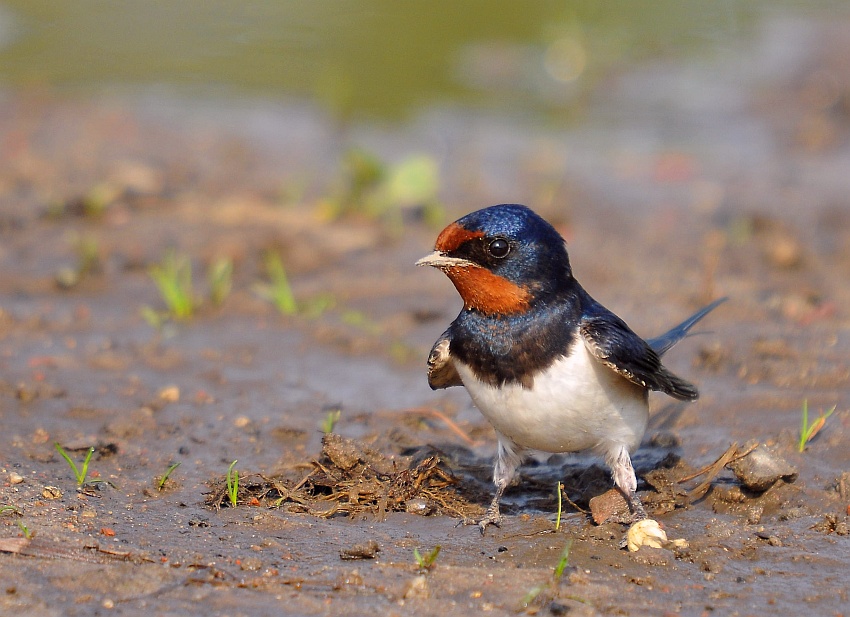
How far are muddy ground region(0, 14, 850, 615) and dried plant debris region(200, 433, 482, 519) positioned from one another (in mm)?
15

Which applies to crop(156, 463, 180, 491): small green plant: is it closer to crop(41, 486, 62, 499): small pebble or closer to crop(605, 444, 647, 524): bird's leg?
crop(41, 486, 62, 499): small pebble

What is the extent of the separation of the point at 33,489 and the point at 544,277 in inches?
73.8

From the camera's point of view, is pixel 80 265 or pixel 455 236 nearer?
pixel 455 236

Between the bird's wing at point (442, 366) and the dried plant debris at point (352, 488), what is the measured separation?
11.8 inches

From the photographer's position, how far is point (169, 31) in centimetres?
1285

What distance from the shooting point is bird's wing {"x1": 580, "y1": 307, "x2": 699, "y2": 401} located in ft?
12.1

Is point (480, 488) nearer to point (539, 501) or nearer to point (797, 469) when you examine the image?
point (539, 501)

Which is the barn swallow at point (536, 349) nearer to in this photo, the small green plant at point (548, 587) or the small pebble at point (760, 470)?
the small pebble at point (760, 470)

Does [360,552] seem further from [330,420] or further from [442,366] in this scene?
[330,420]

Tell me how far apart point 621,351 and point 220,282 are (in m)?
3.11

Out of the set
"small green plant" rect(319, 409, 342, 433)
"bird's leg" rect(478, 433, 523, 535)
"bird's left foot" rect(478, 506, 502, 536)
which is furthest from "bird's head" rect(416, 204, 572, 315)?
"small green plant" rect(319, 409, 342, 433)

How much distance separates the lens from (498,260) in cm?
378

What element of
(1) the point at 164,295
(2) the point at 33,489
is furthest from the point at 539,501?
(1) the point at 164,295

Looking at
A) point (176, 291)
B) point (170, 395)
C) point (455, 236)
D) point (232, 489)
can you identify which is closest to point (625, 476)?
point (455, 236)
